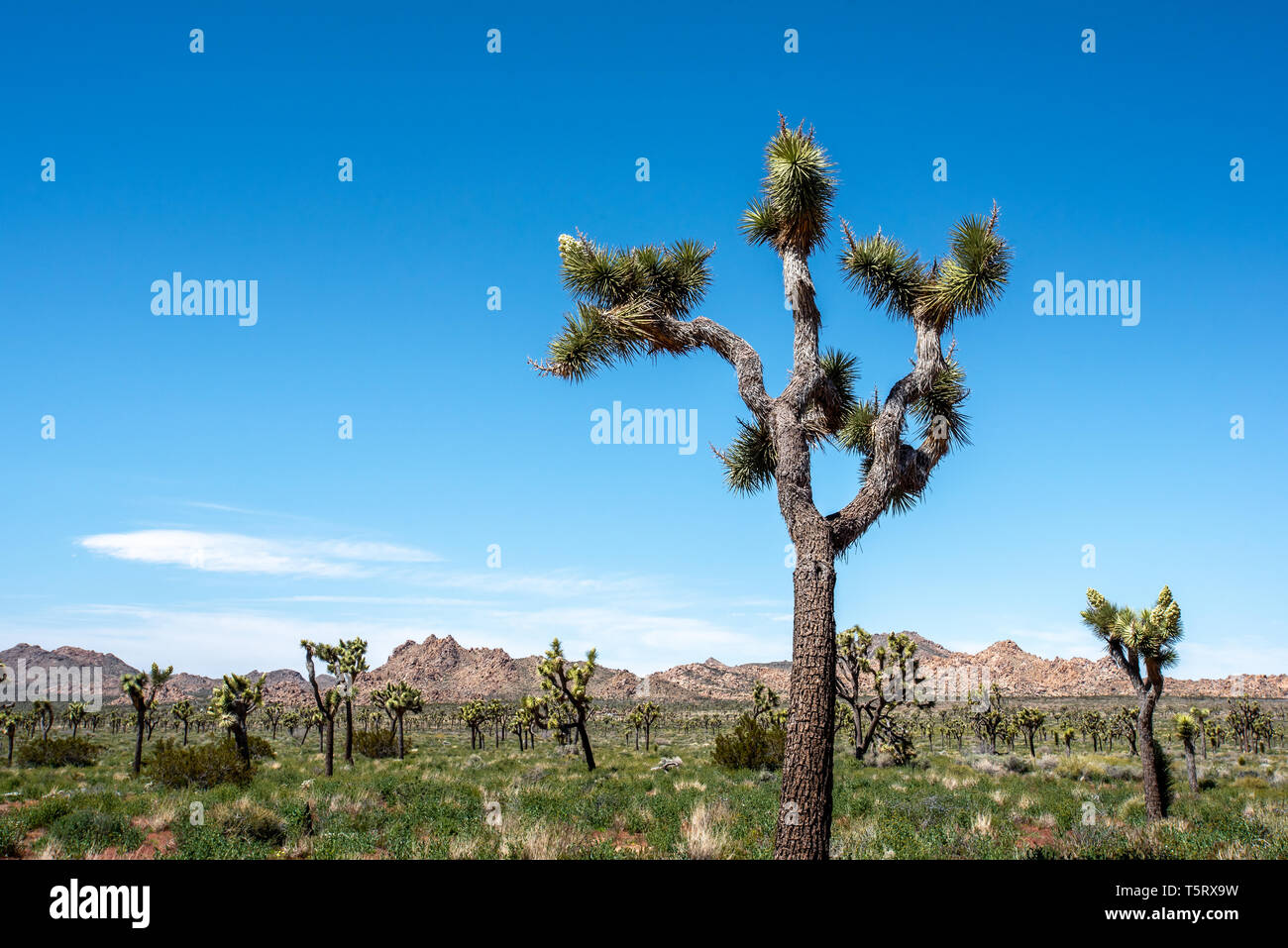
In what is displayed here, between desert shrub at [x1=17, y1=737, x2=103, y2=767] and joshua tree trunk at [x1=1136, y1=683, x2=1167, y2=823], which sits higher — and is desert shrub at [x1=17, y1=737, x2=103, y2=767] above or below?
below

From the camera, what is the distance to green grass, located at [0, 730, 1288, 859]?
36.6ft

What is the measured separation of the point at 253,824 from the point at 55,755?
103 feet

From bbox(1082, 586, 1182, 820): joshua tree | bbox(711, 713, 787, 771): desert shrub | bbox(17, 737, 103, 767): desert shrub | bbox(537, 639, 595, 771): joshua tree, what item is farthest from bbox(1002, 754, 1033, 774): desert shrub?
bbox(17, 737, 103, 767): desert shrub

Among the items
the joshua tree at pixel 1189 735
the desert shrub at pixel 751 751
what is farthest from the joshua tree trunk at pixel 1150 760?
the desert shrub at pixel 751 751

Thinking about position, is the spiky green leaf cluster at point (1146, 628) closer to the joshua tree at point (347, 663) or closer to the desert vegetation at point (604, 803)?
the desert vegetation at point (604, 803)

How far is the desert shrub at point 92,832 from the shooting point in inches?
525

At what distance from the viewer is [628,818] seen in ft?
48.5

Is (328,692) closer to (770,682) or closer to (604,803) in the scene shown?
(604,803)

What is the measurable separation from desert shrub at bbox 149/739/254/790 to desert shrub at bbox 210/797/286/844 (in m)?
8.26

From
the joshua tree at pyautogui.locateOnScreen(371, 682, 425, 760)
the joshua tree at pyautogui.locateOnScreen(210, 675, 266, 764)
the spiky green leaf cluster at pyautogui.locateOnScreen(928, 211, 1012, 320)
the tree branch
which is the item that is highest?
the spiky green leaf cluster at pyautogui.locateOnScreen(928, 211, 1012, 320)

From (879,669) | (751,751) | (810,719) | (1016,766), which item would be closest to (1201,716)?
(1016,766)

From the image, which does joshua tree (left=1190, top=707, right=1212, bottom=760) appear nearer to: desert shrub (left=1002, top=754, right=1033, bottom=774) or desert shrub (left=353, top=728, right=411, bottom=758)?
desert shrub (left=1002, top=754, right=1033, bottom=774)
